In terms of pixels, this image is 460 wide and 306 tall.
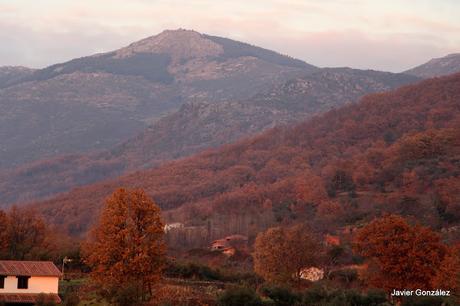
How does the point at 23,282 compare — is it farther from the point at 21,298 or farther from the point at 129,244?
the point at 129,244

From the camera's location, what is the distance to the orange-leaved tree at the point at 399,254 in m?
45.8

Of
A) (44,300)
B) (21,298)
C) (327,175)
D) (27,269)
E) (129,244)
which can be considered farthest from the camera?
(327,175)

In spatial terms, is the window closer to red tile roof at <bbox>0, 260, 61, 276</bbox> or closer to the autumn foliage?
red tile roof at <bbox>0, 260, 61, 276</bbox>

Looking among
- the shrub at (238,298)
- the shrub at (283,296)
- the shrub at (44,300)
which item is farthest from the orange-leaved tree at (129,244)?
the shrub at (283,296)

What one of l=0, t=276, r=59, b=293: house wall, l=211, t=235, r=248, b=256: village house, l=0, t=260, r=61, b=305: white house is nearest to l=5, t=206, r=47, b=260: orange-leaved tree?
l=0, t=260, r=61, b=305: white house

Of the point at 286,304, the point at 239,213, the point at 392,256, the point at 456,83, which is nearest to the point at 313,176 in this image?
the point at 239,213

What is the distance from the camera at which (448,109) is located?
454 ft

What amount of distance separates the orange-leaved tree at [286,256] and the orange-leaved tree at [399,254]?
8.38 meters

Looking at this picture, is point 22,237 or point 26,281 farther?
point 22,237

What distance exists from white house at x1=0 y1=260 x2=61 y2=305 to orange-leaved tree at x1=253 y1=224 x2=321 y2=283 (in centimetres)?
1513

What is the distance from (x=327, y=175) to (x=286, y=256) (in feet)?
209

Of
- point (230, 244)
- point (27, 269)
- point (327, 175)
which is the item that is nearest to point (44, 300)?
point (27, 269)

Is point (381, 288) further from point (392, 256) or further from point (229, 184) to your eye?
point (229, 184)

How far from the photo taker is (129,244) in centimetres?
4338
